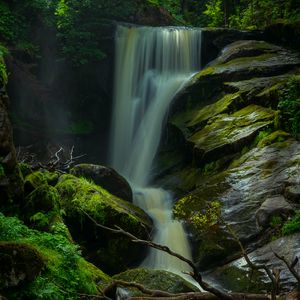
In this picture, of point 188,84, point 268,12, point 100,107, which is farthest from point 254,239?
point 268,12

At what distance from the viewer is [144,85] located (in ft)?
61.3

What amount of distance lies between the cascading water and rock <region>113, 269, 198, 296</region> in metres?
7.64

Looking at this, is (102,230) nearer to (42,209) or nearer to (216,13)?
(42,209)

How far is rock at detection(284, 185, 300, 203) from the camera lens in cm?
878

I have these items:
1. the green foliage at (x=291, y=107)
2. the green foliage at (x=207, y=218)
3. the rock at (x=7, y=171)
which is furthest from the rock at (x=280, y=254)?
the rock at (x=7, y=171)

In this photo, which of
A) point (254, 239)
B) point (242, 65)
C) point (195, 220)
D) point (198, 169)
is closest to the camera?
point (254, 239)

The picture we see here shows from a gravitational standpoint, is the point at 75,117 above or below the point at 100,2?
below

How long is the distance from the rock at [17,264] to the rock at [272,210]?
213 inches

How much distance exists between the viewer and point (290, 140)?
11.1 m

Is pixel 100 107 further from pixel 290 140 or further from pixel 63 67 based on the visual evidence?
pixel 290 140

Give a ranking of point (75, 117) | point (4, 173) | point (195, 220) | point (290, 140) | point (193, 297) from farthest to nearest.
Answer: point (75, 117) < point (290, 140) < point (195, 220) < point (4, 173) < point (193, 297)

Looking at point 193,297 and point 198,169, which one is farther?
point 198,169

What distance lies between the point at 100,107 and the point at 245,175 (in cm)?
1133

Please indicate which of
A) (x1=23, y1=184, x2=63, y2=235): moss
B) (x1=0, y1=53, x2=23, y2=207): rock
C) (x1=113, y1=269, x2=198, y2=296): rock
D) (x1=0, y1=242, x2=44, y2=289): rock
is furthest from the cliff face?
(x1=0, y1=53, x2=23, y2=207): rock
